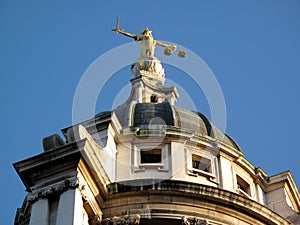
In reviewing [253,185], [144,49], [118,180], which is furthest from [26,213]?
[144,49]

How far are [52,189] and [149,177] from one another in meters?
6.63

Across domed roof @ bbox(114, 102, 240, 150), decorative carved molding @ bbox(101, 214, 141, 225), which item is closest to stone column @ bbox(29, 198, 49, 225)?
decorative carved molding @ bbox(101, 214, 141, 225)

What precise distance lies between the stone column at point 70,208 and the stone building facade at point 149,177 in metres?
0.04

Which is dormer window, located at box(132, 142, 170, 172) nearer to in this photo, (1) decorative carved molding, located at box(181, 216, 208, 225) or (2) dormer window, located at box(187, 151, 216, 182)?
(2) dormer window, located at box(187, 151, 216, 182)

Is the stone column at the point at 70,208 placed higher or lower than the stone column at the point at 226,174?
lower

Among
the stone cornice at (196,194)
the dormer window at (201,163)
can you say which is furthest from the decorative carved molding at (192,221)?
the dormer window at (201,163)

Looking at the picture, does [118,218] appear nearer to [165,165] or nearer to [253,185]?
[165,165]

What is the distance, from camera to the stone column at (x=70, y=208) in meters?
Result: 32.3

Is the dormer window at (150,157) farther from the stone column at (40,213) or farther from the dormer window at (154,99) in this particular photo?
the dormer window at (154,99)

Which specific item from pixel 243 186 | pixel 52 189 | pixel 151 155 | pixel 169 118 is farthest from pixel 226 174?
pixel 52 189

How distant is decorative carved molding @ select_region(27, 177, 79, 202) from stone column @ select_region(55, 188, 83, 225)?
198 millimetres

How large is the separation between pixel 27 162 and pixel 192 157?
30.5 ft

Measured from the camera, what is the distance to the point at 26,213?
127 feet

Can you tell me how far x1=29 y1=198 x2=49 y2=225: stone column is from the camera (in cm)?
3288
